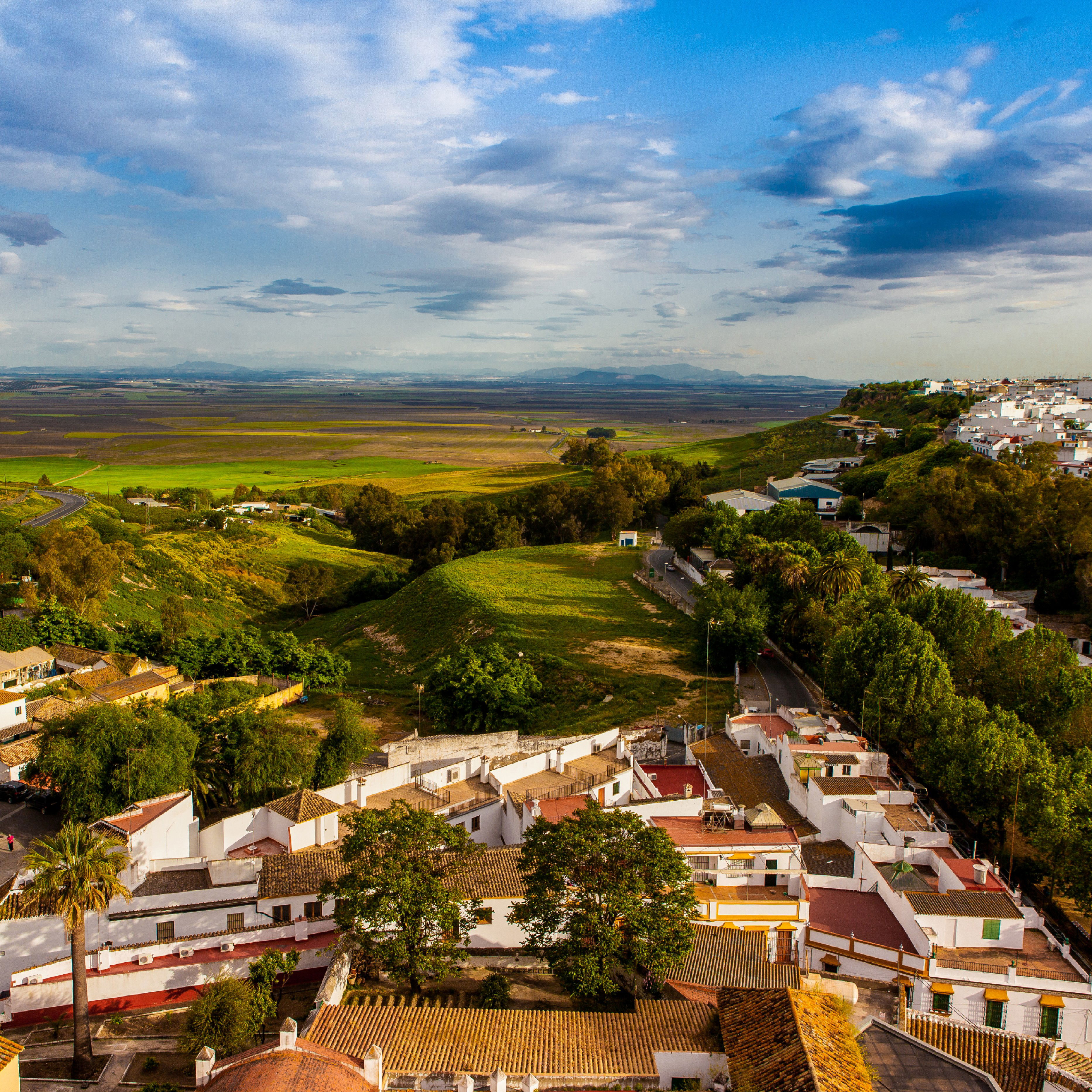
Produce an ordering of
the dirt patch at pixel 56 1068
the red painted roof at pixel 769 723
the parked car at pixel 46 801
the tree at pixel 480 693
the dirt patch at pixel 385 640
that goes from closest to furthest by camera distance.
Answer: the dirt patch at pixel 56 1068 < the parked car at pixel 46 801 < the red painted roof at pixel 769 723 < the tree at pixel 480 693 < the dirt patch at pixel 385 640

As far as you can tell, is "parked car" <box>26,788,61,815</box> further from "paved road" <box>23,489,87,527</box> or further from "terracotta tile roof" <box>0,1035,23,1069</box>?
"paved road" <box>23,489,87,527</box>

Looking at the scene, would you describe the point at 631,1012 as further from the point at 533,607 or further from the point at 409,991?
the point at 533,607

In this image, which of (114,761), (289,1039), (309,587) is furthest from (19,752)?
(309,587)

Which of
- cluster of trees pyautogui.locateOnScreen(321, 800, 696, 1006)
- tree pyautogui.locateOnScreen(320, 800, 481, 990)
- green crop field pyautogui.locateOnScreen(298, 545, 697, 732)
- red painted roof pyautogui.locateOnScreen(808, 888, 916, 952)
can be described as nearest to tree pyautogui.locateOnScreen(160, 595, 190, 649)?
green crop field pyautogui.locateOnScreen(298, 545, 697, 732)

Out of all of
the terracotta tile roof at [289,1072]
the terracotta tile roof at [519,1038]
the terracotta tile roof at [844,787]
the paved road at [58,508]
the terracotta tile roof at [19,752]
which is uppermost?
the paved road at [58,508]

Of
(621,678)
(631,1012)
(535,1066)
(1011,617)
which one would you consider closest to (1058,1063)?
(631,1012)

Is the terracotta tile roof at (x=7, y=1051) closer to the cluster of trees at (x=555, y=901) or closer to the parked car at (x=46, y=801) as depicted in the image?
the cluster of trees at (x=555, y=901)

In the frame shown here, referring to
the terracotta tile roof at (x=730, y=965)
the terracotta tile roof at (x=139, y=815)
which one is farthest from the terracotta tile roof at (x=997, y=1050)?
the terracotta tile roof at (x=139, y=815)
